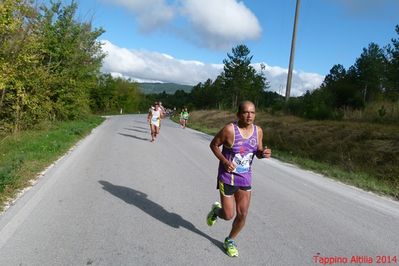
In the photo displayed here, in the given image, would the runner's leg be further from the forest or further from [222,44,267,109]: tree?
[222,44,267,109]: tree

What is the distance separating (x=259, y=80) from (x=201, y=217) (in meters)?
66.3

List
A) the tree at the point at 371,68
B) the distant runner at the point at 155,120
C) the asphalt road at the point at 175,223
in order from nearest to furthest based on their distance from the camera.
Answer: the asphalt road at the point at 175,223
the distant runner at the point at 155,120
the tree at the point at 371,68

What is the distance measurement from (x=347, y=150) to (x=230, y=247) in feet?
41.5

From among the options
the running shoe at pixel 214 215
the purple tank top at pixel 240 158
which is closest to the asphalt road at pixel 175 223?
the running shoe at pixel 214 215

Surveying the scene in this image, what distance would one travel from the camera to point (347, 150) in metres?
16.4

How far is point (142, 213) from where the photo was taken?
6.38 m

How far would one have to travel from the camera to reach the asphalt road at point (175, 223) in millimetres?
4759

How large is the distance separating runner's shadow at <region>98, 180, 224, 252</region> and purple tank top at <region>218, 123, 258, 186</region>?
824 mm

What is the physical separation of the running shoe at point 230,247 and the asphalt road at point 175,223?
0.08 metres

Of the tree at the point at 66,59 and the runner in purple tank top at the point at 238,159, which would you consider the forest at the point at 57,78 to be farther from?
the runner in purple tank top at the point at 238,159

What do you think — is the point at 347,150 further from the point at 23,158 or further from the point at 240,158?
the point at 240,158

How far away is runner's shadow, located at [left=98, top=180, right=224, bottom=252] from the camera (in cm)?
580

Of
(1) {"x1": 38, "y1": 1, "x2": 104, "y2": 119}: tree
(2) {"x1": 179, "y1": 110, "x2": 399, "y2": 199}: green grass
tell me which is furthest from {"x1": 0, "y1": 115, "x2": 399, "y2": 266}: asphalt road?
(1) {"x1": 38, "y1": 1, "x2": 104, "y2": 119}: tree

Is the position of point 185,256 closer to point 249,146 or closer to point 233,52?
point 249,146
